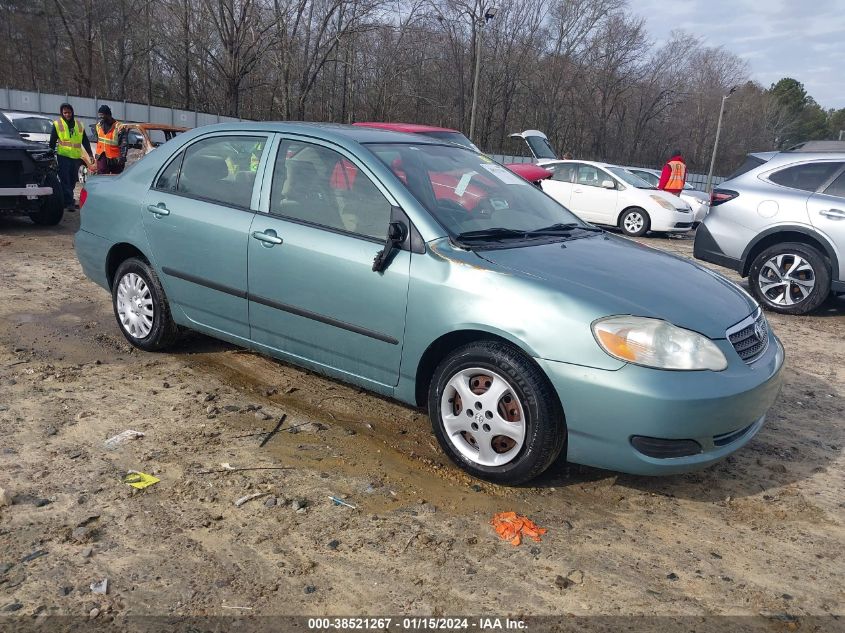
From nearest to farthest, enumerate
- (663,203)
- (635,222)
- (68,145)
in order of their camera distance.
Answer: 1. (68,145)
2. (663,203)
3. (635,222)

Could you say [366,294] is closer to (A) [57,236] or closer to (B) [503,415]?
(B) [503,415]

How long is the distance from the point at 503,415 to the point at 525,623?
1037 mm

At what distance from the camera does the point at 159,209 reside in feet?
15.2

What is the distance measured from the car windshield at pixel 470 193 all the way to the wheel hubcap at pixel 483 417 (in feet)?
2.65

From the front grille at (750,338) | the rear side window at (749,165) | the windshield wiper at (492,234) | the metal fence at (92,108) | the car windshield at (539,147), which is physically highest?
the metal fence at (92,108)

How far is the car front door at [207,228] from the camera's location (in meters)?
4.24

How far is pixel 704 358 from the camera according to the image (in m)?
3.11

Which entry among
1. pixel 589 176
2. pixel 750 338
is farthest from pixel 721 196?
pixel 589 176

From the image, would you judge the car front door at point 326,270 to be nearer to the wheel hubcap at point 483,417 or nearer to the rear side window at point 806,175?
the wheel hubcap at point 483,417

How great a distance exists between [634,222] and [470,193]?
1149 centimetres

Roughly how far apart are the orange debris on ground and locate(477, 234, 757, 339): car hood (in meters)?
1.00

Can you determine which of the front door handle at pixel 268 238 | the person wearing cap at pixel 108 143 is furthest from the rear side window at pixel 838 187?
the person wearing cap at pixel 108 143

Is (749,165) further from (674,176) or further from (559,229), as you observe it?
(674,176)

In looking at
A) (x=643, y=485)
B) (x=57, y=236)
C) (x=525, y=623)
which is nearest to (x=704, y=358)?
(x=643, y=485)
